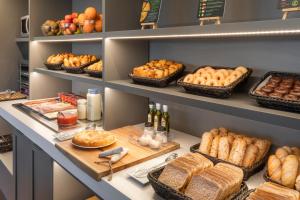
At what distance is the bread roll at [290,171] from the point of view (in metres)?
1.11

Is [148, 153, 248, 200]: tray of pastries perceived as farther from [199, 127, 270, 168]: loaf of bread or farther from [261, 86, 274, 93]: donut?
[261, 86, 274, 93]: donut

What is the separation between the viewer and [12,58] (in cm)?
336

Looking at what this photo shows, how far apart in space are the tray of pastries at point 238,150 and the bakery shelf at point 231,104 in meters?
0.23

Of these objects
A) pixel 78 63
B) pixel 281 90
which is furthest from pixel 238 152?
pixel 78 63

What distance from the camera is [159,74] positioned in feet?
5.46

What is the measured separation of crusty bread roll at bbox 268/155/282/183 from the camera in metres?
1.15

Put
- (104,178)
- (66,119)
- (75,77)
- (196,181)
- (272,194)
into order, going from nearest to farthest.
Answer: (272,194) < (196,181) < (104,178) < (66,119) < (75,77)

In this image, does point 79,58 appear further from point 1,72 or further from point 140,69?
point 1,72

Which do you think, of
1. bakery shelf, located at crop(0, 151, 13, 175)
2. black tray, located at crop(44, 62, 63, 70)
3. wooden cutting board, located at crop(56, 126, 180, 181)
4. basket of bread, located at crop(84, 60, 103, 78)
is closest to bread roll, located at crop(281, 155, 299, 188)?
wooden cutting board, located at crop(56, 126, 180, 181)

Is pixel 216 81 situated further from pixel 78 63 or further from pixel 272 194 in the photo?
pixel 78 63

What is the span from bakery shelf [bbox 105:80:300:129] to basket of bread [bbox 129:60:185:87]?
0.04m

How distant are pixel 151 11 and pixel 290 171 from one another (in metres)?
1.16

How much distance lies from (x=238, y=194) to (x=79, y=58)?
6.16 feet

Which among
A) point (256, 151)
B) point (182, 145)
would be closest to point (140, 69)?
point (182, 145)
